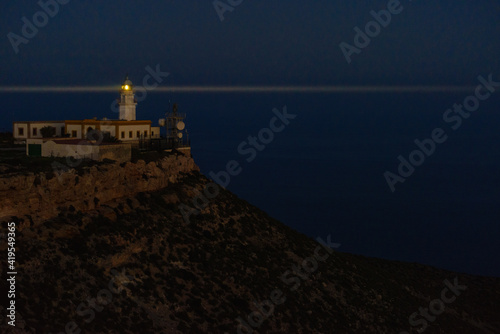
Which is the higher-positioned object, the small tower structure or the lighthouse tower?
the lighthouse tower

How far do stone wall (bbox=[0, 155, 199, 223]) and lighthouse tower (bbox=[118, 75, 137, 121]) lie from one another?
9.77 m

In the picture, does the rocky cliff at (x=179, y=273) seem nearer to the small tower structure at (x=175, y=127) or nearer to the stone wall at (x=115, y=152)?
the stone wall at (x=115, y=152)

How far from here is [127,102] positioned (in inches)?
1918

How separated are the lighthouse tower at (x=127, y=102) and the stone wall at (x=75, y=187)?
9.77 meters

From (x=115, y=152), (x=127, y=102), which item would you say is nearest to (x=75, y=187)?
(x=115, y=152)

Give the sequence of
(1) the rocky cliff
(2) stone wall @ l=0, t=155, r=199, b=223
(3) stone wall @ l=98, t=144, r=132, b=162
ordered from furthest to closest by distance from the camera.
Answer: (3) stone wall @ l=98, t=144, r=132, b=162 → (2) stone wall @ l=0, t=155, r=199, b=223 → (1) the rocky cliff

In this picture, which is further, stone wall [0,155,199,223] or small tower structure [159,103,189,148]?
small tower structure [159,103,189,148]

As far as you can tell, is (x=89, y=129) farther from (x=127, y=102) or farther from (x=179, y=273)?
(x=179, y=273)

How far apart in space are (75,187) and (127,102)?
62.3ft

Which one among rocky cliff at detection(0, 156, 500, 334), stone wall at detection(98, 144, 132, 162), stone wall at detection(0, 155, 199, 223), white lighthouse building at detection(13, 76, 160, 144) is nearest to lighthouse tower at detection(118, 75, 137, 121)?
white lighthouse building at detection(13, 76, 160, 144)

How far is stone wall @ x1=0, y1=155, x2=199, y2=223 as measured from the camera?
88.7ft

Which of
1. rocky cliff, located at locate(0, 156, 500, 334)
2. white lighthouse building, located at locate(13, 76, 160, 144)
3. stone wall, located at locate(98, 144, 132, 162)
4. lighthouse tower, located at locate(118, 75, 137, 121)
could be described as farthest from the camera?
lighthouse tower, located at locate(118, 75, 137, 121)

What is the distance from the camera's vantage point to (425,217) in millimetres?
133125

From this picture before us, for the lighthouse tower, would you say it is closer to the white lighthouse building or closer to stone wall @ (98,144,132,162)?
the white lighthouse building
